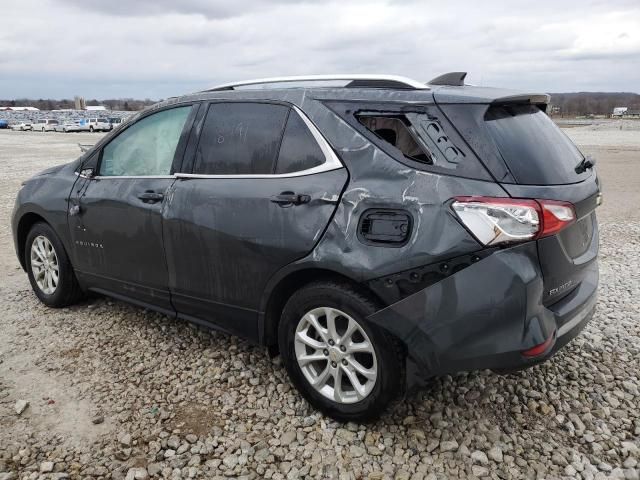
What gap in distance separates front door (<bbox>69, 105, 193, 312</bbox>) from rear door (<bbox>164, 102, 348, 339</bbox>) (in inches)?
6.6

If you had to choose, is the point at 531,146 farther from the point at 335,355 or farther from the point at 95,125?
the point at 95,125

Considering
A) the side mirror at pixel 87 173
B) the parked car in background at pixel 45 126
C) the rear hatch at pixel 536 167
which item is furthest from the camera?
the parked car in background at pixel 45 126

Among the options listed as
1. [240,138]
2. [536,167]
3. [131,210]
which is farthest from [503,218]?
[131,210]

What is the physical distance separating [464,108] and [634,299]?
3351mm

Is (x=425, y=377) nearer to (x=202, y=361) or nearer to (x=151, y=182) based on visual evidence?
(x=202, y=361)

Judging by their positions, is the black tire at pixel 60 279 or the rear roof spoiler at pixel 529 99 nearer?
the rear roof spoiler at pixel 529 99

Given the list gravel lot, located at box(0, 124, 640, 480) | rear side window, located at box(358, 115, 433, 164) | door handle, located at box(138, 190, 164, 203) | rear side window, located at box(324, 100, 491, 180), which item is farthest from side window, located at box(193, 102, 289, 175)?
gravel lot, located at box(0, 124, 640, 480)

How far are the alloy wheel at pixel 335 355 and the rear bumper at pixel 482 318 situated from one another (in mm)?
242

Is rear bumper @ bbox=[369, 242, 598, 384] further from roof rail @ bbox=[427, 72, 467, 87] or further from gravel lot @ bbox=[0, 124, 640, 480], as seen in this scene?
roof rail @ bbox=[427, 72, 467, 87]

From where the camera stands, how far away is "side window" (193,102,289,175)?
10.7ft

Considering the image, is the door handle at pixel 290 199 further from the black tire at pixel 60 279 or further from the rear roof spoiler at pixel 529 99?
the black tire at pixel 60 279

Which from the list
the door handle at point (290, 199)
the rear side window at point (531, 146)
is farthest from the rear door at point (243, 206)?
the rear side window at point (531, 146)

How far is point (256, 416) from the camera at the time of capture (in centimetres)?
321

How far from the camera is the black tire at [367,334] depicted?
2811 millimetres
